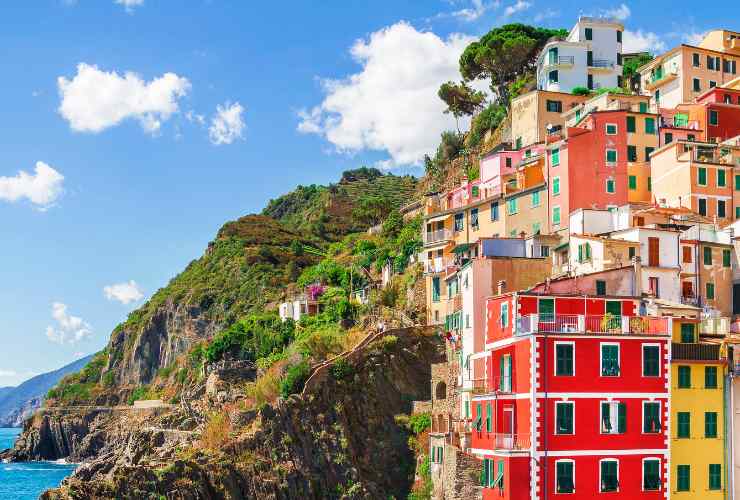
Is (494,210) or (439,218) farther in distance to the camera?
(439,218)

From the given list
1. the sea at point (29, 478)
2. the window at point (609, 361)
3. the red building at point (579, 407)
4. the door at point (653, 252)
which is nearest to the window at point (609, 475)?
the red building at point (579, 407)

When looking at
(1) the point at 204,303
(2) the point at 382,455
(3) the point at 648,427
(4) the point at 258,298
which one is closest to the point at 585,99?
(2) the point at 382,455

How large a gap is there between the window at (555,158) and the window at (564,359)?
2230cm

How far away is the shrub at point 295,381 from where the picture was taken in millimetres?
62062

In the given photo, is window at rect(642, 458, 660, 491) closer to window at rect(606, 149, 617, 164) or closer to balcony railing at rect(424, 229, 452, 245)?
window at rect(606, 149, 617, 164)

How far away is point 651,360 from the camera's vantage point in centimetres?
4522

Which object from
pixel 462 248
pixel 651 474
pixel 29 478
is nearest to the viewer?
pixel 651 474

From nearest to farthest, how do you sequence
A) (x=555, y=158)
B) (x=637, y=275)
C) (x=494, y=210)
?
(x=637, y=275) < (x=555, y=158) < (x=494, y=210)

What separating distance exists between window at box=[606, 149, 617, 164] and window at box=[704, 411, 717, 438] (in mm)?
22999

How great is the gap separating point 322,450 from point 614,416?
20.4m

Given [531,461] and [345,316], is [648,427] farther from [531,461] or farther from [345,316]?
[345,316]

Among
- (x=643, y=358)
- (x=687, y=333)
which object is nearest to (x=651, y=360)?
(x=643, y=358)

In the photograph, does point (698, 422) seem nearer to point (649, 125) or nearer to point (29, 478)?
point (649, 125)

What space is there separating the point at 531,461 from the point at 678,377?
25.5 ft
